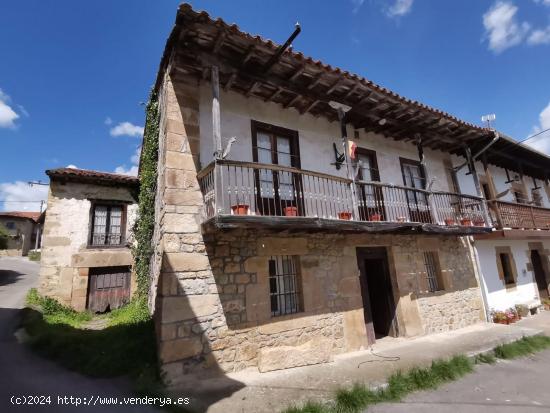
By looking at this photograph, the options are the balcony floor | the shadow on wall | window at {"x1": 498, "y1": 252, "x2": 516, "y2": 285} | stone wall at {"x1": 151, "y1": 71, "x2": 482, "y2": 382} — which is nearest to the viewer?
the balcony floor

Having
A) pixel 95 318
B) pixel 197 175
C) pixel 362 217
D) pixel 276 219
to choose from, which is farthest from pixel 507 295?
pixel 95 318

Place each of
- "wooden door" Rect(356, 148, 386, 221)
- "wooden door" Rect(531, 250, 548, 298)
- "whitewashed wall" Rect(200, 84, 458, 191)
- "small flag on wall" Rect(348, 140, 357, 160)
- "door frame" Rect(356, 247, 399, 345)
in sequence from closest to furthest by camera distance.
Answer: "whitewashed wall" Rect(200, 84, 458, 191)
"small flag on wall" Rect(348, 140, 357, 160)
"door frame" Rect(356, 247, 399, 345)
"wooden door" Rect(356, 148, 386, 221)
"wooden door" Rect(531, 250, 548, 298)

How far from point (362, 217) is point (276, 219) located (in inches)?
135

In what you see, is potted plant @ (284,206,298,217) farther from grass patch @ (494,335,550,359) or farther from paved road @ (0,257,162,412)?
grass patch @ (494,335,550,359)

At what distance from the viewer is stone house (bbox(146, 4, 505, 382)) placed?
188 inches

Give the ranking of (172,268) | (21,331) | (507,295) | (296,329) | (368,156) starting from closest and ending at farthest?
(172,268) < (296,329) < (21,331) < (368,156) < (507,295)

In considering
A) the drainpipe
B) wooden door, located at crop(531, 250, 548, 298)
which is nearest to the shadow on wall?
the drainpipe

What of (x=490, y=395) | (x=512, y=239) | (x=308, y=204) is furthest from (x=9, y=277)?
(x=512, y=239)

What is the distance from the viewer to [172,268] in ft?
15.4

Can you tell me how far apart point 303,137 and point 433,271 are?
547 cm

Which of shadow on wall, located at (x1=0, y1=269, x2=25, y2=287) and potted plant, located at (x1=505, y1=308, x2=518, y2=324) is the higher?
shadow on wall, located at (x1=0, y1=269, x2=25, y2=287)

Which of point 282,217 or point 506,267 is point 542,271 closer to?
point 506,267

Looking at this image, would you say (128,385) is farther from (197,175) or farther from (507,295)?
(507,295)

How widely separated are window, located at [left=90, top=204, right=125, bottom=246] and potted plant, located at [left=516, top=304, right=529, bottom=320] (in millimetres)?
13838
